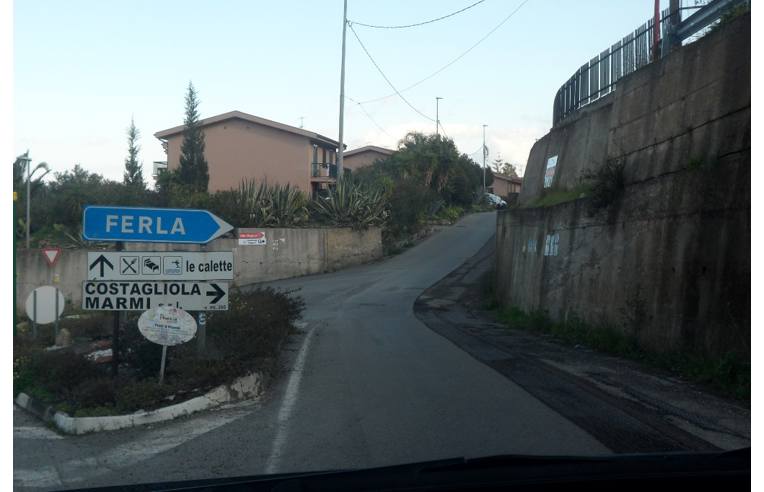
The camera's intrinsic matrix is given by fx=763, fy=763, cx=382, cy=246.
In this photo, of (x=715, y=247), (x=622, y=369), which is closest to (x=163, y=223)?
(x=622, y=369)

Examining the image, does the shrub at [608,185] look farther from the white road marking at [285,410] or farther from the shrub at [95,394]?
the shrub at [95,394]

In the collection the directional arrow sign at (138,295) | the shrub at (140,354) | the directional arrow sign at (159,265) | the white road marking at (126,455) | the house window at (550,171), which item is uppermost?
the house window at (550,171)

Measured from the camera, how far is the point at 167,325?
10.4 meters

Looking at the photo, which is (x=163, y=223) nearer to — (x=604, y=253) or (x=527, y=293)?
(x=604, y=253)

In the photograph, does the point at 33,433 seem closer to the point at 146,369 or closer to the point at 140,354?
the point at 146,369

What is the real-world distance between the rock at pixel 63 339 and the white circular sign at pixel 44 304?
70cm

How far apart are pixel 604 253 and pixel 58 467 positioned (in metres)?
11.7

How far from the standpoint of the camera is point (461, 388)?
10266mm

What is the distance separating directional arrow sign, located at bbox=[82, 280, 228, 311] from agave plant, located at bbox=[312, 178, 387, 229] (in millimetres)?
30221

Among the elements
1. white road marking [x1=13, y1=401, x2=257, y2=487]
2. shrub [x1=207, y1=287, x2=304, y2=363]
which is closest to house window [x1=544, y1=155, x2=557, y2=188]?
shrub [x1=207, y1=287, x2=304, y2=363]

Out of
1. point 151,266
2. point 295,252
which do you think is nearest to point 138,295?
point 151,266

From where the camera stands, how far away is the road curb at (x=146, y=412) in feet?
28.2

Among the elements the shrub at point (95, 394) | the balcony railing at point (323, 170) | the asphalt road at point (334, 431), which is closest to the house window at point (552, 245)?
the asphalt road at point (334, 431)

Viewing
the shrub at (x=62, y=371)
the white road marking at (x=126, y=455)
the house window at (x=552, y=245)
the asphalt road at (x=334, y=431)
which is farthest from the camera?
the house window at (x=552, y=245)
